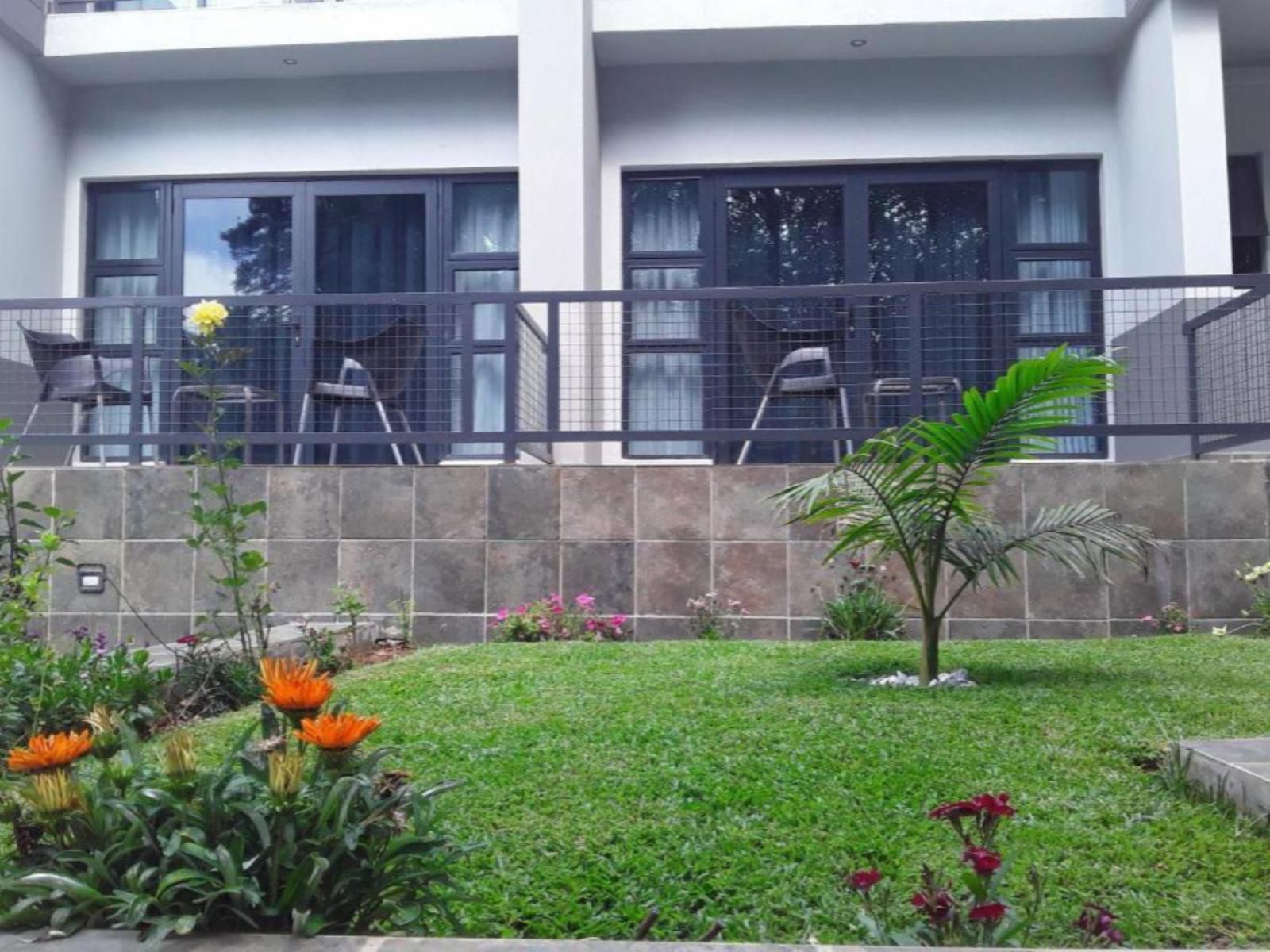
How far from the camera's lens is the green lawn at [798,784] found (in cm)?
246

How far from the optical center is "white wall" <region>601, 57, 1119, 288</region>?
9.41 m

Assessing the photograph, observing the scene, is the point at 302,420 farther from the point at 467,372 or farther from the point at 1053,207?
the point at 1053,207

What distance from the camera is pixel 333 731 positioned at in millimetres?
2109

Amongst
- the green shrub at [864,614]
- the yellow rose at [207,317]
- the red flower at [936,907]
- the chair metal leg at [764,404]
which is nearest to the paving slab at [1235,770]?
the red flower at [936,907]

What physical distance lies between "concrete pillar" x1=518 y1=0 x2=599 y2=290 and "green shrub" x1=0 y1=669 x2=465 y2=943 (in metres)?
6.57

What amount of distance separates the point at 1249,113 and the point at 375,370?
25.0ft

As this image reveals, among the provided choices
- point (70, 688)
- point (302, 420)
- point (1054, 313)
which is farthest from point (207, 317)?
point (1054, 313)

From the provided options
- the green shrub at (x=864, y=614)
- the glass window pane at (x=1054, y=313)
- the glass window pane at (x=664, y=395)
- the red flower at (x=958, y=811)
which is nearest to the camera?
the red flower at (x=958, y=811)

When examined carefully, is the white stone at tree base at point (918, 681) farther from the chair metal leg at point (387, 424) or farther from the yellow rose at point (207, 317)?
the chair metal leg at point (387, 424)

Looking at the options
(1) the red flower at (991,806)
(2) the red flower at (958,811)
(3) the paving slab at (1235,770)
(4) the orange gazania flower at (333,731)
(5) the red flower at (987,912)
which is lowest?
(5) the red flower at (987,912)

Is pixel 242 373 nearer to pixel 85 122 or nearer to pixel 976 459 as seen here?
pixel 85 122

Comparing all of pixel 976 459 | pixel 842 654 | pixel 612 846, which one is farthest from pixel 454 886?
pixel 842 654

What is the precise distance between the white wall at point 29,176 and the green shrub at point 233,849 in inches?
319

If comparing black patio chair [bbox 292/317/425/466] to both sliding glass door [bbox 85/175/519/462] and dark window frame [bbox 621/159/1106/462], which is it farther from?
dark window frame [bbox 621/159/1106/462]
